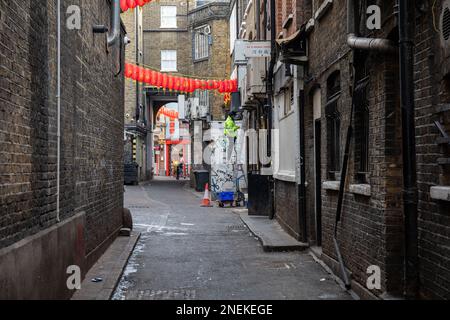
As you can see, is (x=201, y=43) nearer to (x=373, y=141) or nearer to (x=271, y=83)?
(x=271, y=83)

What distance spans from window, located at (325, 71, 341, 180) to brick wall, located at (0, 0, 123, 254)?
3947mm

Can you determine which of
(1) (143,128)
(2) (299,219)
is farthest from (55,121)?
(1) (143,128)

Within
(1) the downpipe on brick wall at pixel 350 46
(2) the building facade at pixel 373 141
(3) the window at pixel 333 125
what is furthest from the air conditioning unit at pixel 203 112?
(1) the downpipe on brick wall at pixel 350 46

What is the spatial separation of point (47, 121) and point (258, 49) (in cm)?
1074

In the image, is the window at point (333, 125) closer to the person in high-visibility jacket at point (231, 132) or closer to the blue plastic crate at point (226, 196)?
the blue plastic crate at point (226, 196)

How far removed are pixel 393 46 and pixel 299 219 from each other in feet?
21.4

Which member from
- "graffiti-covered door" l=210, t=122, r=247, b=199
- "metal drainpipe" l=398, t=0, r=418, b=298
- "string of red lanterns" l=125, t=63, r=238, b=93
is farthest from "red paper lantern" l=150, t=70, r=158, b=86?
"metal drainpipe" l=398, t=0, r=418, b=298

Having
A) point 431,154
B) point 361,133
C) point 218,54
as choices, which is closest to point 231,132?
point 218,54

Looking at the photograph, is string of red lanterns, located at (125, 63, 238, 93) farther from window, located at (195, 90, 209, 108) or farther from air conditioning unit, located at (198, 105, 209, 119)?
window, located at (195, 90, 209, 108)

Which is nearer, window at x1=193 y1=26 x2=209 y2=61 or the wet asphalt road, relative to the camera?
the wet asphalt road

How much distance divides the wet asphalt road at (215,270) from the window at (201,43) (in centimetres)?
2740

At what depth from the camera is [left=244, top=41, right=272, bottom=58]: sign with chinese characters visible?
55.3 feet

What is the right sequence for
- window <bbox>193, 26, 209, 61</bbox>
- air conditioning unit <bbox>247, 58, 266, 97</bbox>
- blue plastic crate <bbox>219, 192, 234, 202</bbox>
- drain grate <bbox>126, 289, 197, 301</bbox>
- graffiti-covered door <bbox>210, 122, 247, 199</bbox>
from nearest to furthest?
drain grate <bbox>126, 289, 197, 301</bbox> < air conditioning unit <bbox>247, 58, 266, 97</bbox> < blue plastic crate <bbox>219, 192, 234, 202</bbox> < graffiti-covered door <bbox>210, 122, 247, 199</bbox> < window <bbox>193, 26, 209, 61</bbox>

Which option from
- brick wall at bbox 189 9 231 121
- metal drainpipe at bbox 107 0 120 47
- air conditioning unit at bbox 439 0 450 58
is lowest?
air conditioning unit at bbox 439 0 450 58
